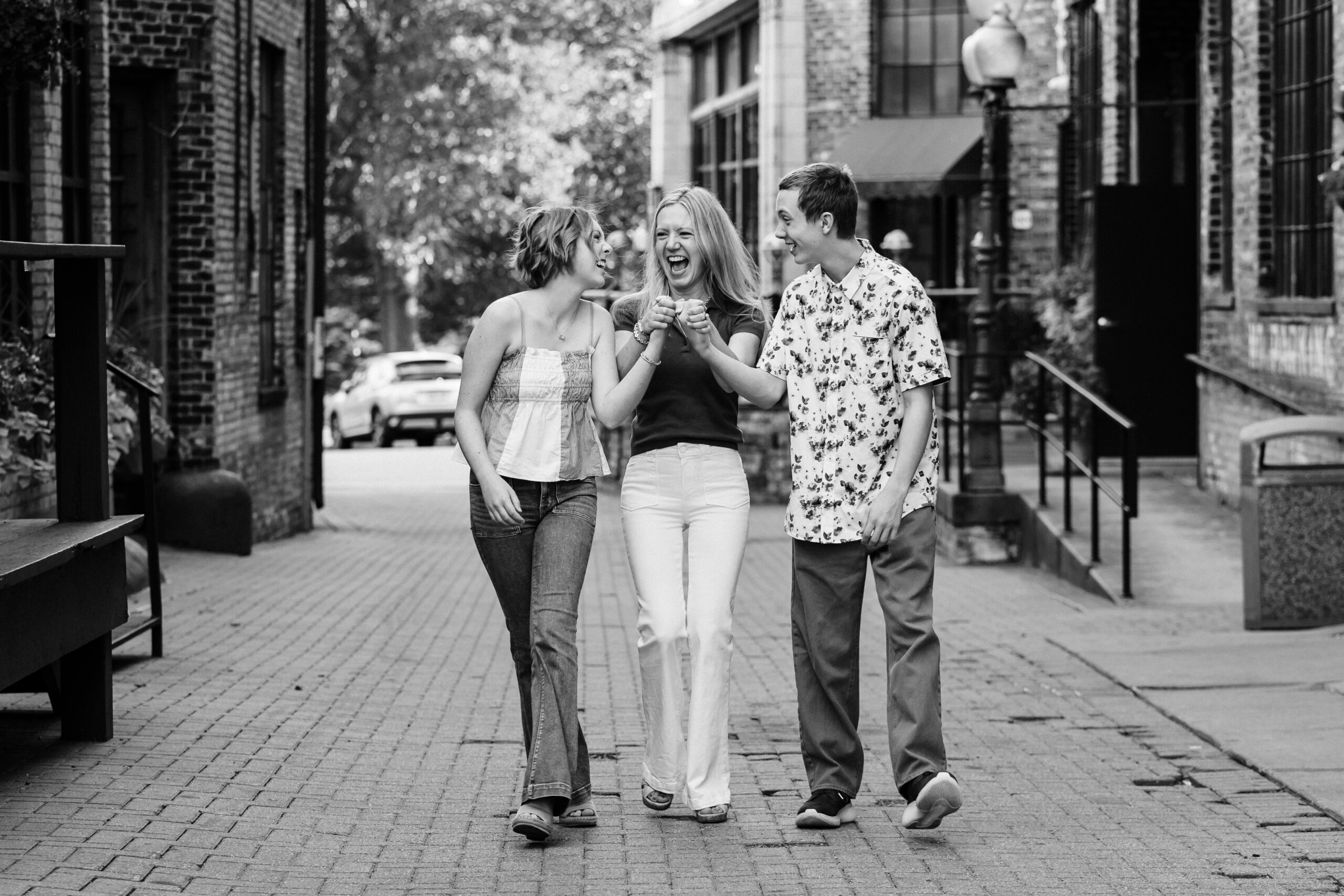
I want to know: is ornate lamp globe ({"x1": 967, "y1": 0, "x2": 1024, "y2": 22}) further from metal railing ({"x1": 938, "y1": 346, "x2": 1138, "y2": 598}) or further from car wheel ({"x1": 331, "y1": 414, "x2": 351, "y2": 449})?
car wheel ({"x1": 331, "y1": 414, "x2": 351, "y2": 449})

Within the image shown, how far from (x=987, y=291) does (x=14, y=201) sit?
270 inches

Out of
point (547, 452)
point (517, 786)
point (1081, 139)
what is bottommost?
point (517, 786)

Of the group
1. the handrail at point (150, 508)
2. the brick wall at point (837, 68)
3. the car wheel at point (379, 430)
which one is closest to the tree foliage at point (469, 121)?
the car wheel at point (379, 430)

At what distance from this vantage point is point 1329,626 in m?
9.74

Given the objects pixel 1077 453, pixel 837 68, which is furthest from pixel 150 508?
pixel 837 68

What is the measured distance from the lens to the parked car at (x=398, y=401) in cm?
3603

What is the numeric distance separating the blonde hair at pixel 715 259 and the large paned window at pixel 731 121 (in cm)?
2367

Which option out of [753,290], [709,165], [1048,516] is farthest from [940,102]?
[753,290]

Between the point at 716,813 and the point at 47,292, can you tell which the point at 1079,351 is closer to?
the point at 47,292

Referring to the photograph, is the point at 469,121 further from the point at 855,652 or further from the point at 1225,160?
the point at 855,652

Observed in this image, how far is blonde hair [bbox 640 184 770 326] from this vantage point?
18.8ft

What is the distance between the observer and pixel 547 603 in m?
5.56

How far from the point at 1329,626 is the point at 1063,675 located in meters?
1.80

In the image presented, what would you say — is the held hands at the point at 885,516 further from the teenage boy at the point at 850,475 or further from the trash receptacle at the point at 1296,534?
the trash receptacle at the point at 1296,534
